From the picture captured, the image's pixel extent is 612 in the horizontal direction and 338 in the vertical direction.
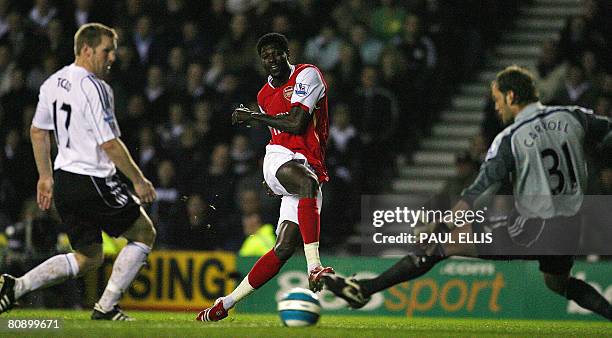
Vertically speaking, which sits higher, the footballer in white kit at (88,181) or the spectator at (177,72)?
the spectator at (177,72)

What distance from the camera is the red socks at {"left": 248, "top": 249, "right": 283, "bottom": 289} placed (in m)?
9.88

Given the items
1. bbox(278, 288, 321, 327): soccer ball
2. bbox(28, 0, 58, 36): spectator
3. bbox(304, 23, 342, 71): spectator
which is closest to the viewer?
bbox(278, 288, 321, 327): soccer ball

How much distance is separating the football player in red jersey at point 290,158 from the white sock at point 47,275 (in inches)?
41.3

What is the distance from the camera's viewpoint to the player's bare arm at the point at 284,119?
980cm

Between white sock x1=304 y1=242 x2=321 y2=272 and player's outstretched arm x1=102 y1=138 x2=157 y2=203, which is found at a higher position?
player's outstretched arm x1=102 y1=138 x2=157 y2=203

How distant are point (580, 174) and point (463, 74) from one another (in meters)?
7.88

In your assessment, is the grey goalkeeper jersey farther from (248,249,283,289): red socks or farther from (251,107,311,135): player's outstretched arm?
(248,249,283,289): red socks

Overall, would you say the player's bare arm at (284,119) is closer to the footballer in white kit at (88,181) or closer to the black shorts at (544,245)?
the footballer in white kit at (88,181)

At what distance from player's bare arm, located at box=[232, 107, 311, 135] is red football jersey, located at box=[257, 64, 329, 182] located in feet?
0.18

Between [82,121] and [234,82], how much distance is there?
6608mm

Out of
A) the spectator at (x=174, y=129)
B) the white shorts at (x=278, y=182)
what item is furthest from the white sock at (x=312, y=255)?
the spectator at (x=174, y=129)

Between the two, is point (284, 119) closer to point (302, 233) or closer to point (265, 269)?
point (302, 233)

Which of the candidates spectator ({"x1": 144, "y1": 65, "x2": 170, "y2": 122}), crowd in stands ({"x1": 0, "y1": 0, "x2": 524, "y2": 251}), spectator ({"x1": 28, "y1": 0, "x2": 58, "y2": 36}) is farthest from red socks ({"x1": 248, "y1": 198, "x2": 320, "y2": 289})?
spectator ({"x1": 28, "y1": 0, "x2": 58, "y2": 36})

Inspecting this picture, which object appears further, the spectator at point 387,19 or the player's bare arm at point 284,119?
the spectator at point 387,19
